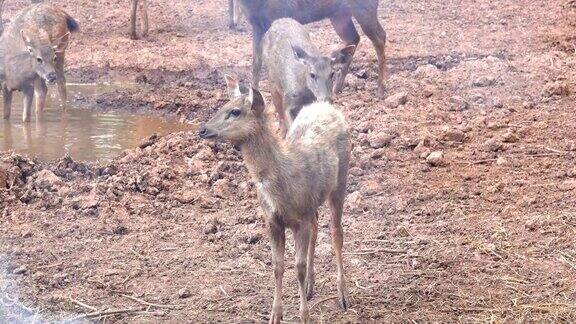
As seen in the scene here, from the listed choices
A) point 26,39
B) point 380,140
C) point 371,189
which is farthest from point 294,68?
point 26,39

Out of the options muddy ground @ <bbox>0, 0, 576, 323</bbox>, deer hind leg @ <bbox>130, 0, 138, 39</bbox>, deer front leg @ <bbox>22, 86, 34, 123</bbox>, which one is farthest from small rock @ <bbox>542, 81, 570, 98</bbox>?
deer hind leg @ <bbox>130, 0, 138, 39</bbox>

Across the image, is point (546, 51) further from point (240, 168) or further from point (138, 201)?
point (138, 201)

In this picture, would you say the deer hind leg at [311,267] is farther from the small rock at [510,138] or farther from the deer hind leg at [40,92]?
the deer hind leg at [40,92]

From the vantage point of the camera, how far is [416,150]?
9.49 metres

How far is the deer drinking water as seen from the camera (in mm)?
12719

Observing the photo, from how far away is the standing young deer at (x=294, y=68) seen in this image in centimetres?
945

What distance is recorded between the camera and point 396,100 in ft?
37.3

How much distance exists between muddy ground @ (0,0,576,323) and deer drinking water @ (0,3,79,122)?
88 cm

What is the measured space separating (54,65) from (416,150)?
5.65 m

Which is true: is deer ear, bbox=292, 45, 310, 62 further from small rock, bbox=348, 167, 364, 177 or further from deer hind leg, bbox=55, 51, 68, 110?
deer hind leg, bbox=55, 51, 68, 110

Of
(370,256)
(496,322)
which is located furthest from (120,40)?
(496,322)

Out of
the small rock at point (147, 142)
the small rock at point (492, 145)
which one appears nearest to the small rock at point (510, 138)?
the small rock at point (492, 145)

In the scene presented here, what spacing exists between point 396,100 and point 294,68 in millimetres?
1780

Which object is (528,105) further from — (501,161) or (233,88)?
(233,88)
